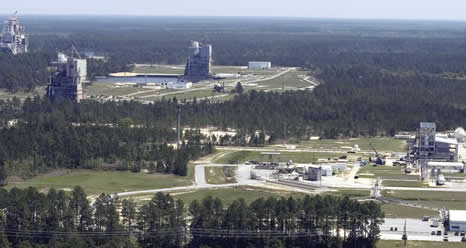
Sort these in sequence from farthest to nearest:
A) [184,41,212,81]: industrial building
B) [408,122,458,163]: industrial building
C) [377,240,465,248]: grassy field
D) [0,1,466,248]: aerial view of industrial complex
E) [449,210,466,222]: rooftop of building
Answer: [184,41,212,81]: industrial building, [408,122,458,163]: industrial building, [449,210,466,222]: rooftop of building, [0,1,466,248]: aerial view of industrial complex, [377,240,465,248]: grassy field

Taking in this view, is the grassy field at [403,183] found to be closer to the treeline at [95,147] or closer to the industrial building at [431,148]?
the industrial building at [431,148]

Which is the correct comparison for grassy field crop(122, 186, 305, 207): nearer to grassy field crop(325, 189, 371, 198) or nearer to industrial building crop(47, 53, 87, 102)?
grassy field crop(325, 189, 371, 198)

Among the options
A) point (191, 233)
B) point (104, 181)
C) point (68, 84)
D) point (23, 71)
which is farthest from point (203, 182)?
point (23, 71)

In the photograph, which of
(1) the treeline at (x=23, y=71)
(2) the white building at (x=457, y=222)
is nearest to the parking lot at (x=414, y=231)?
(2) the white building at (x=457, y=222)

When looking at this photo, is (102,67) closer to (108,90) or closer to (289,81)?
(108,90)

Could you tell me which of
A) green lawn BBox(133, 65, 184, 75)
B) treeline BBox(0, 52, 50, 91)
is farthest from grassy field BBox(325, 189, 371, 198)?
A: green lawn BBox(133, 65, 184, 75)

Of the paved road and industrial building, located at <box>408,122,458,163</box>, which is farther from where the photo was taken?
industrial building, located at <box>408,122,458,163</box>
